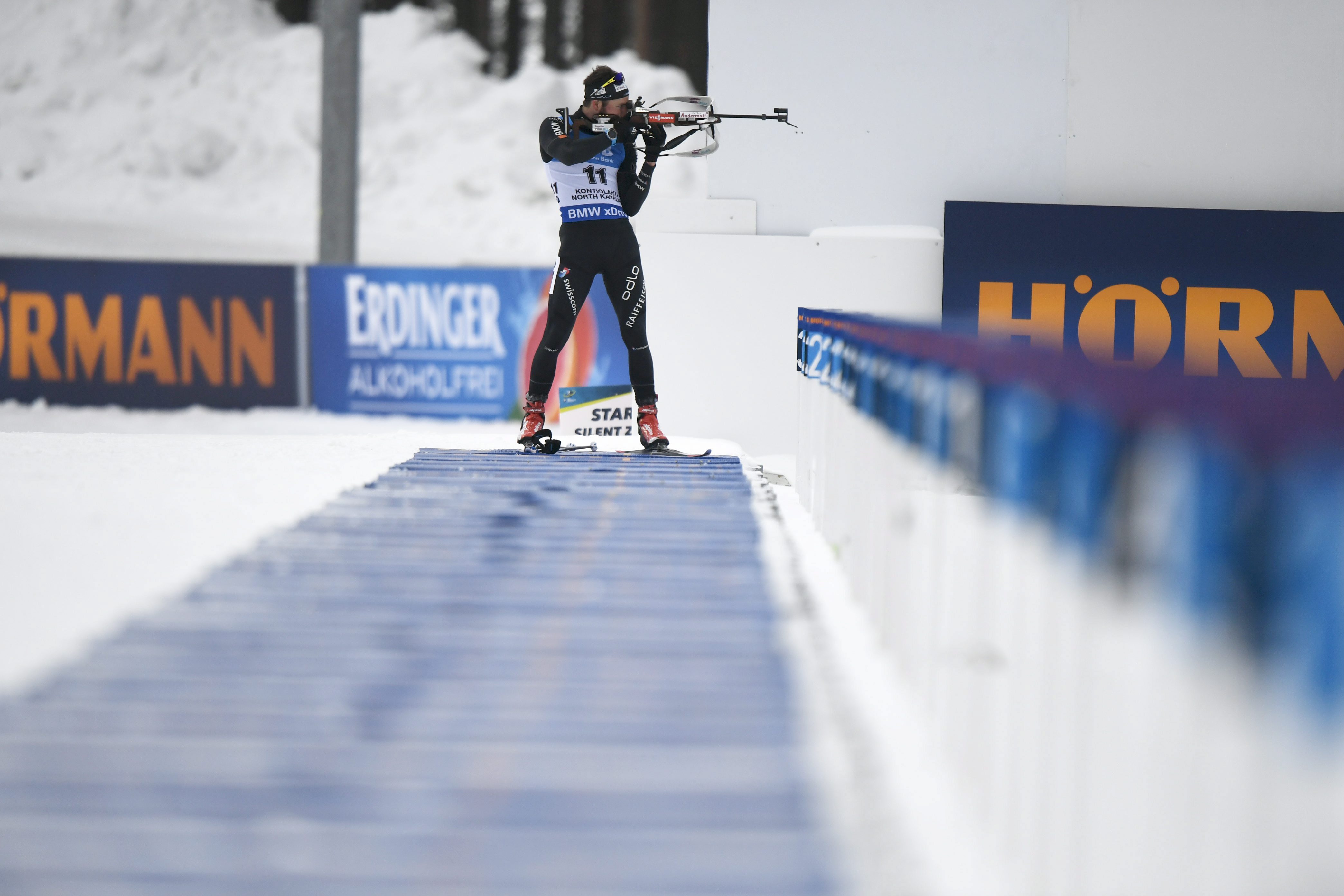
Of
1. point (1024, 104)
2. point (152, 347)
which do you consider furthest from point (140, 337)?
point (1024, 104)

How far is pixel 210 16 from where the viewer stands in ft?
140

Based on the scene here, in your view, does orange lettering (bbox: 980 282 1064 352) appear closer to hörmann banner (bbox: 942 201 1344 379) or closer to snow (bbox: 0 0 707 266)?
hörmann banner (bbox: 942 201 1344 379)

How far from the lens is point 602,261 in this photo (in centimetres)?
620

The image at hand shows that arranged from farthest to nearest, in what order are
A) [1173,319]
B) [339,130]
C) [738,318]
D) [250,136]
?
[250,136] < [339,130] < [1173,319] < [738,318]

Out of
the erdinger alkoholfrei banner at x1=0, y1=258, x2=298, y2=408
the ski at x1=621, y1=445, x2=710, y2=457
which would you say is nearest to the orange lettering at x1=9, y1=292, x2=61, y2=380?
the erdinger alkoholfrei banner at x1=0, y1=258, x2=298, y2=408

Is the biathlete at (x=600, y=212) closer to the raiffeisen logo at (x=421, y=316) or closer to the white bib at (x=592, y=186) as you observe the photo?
the white bib at (x=592, y=186)

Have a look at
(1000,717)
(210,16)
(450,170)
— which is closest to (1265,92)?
(1000,717)

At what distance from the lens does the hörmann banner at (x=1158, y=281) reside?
27.6 ft

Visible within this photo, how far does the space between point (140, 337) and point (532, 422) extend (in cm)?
490

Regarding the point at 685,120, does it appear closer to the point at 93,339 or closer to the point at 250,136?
the point at 93,339

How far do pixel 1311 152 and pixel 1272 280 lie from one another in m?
1.09

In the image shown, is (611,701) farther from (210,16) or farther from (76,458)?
(210,16)

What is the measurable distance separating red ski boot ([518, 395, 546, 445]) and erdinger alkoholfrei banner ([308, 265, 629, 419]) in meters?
3.00

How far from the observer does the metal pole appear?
12.7 m
